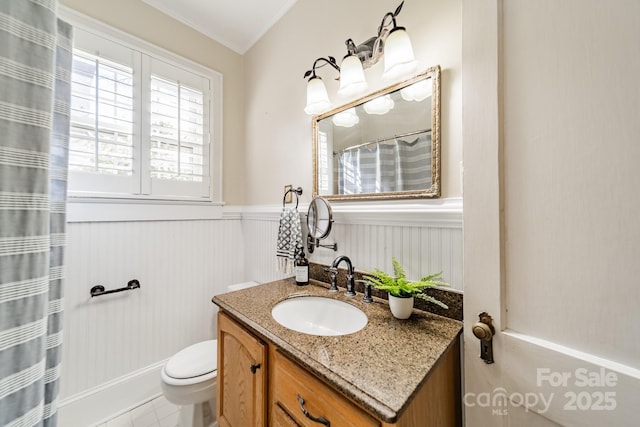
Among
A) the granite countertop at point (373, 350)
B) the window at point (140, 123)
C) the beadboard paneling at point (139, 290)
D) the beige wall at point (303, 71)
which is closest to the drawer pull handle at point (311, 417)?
the granite countertop at point (373, 350)

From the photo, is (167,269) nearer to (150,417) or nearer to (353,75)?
(150,417)

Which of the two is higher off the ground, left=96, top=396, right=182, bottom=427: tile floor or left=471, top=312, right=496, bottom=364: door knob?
left=471, top=312, right=496, bottom=364: door knob

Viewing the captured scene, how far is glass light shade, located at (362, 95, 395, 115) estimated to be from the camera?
3.55 feet

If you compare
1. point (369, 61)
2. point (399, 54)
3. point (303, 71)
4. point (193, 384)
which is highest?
point (303, 71)

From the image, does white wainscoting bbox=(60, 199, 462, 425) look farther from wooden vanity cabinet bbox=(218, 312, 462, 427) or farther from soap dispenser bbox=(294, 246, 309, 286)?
wooden vanity cabinet bbox=(218, 312, 462, 427)

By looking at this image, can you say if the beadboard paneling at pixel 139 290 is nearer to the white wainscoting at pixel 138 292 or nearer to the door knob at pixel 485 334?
the white wainscoting at pixel 138 292

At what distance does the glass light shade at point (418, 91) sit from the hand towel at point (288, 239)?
2.78 feet

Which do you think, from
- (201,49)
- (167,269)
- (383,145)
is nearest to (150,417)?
(167,269)

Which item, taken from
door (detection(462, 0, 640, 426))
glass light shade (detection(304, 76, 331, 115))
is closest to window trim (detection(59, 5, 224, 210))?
glass light shade (detection(304, 76, 331, 115))

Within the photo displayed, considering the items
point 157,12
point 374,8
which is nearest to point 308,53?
point 374,8

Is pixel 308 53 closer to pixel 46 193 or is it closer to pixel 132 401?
pixel 46 193

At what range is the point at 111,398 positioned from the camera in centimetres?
143

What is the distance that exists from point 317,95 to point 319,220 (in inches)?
27.1

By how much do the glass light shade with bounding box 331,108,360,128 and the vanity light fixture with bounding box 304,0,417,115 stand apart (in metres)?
0.08
